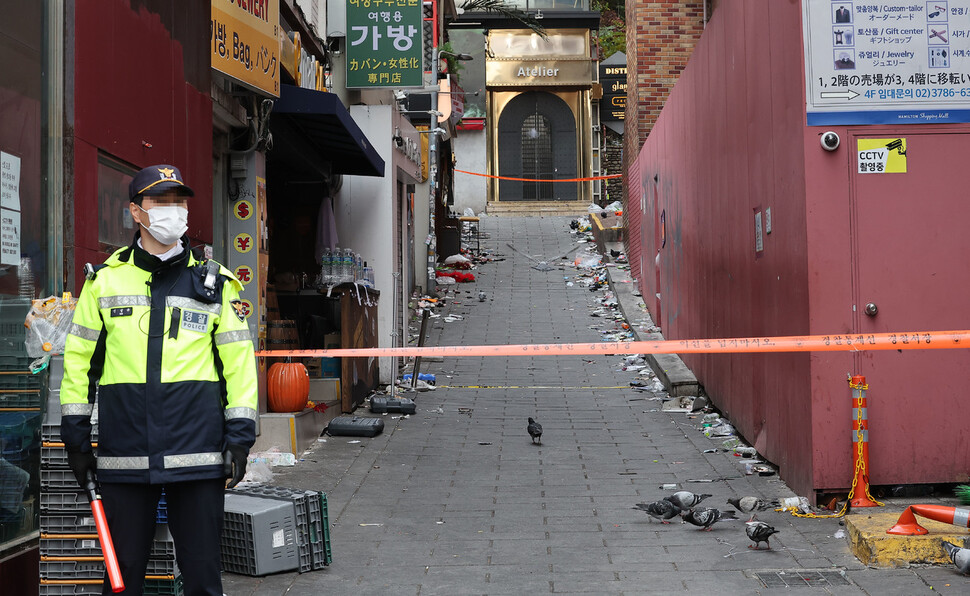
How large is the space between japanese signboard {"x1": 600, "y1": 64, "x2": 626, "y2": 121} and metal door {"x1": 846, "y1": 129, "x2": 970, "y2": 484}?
3209 centimetres

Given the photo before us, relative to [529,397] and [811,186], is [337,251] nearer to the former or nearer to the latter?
[529,397]

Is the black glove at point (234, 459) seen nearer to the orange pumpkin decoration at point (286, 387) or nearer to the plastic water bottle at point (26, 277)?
the plastic water bottle at point (26, 277)

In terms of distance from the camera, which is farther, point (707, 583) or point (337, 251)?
point (337, 251)

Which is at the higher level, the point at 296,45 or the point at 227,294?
the point at 296,45

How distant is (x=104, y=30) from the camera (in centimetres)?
579

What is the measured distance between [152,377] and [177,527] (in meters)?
0.61

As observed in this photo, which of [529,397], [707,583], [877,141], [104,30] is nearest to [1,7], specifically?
[104,30]

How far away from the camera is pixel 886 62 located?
694cm

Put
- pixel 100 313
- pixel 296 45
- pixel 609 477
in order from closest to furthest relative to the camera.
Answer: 1. pixel 100 313
2. pixel 609 477
3. pixel 296 45

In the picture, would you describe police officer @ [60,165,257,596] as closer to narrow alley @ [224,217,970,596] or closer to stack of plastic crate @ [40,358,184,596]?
stack of plastic crate @ [40,358,184,596]

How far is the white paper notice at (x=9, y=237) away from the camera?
4.91 m

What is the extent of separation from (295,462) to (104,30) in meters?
4.53

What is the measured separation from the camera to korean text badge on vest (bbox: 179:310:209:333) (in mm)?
3945

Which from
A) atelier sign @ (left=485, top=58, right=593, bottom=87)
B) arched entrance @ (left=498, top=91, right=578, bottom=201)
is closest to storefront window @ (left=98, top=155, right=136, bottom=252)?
arched entrance @ (left=498, top=91, right=578, bottom=201)
